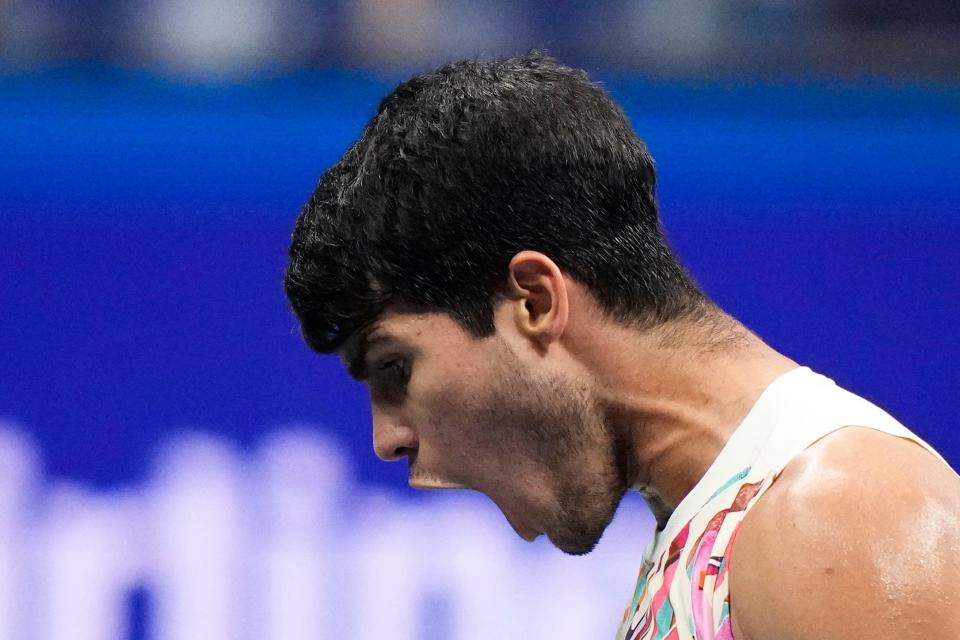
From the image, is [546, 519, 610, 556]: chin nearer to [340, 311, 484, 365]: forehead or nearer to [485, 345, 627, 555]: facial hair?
[485, 345, 627, 555]: facial hair

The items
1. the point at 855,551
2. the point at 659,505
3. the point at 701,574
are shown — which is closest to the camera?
the point at 855,551

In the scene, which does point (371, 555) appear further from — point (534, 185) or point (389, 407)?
point (534, 185)

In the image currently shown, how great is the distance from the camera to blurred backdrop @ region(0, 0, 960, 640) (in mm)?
1452

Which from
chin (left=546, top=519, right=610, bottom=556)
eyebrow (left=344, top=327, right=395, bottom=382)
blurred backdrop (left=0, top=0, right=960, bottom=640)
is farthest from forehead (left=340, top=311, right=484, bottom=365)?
blurred backdrop (left=0, top=0, right=960, bottom=640)

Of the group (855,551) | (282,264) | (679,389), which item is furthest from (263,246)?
(855,551)

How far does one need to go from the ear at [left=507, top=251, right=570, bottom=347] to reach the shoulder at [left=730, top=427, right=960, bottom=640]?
0.17 meters

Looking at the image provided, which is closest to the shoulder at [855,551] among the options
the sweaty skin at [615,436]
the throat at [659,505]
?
the sweaty skin at [615,436]

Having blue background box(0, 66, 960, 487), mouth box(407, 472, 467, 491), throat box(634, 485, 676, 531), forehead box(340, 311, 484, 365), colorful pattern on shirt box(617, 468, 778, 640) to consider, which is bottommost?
colorful pattern on shirt box(617, 468, 778, 640)

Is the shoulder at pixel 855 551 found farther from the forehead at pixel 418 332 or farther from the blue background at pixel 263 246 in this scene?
the blue background at pixel 263 246

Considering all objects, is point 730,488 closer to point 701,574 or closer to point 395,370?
point 701,574

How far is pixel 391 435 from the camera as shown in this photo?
78 cm

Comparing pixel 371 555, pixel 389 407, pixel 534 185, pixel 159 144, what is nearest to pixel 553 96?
pixel 534 185

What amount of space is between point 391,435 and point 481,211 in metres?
0.17

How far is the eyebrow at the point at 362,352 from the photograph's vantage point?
0.74 meters
